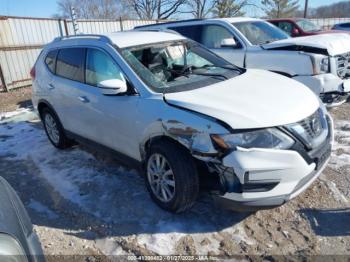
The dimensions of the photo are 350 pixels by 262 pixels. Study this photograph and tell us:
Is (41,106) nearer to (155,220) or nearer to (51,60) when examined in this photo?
(51,60)

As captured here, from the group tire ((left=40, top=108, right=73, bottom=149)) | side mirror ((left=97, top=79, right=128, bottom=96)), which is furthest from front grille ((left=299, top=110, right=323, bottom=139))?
tire ((left=40, top=108, right=73, bottom=149))

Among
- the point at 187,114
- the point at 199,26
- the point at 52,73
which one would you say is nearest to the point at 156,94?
the point at 187,114

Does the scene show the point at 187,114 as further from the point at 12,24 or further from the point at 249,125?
the point at 12,24

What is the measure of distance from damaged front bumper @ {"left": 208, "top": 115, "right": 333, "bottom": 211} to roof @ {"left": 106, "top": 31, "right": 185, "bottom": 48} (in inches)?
77.1

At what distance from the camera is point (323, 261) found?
2732mm

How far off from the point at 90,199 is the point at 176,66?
185 centimetres

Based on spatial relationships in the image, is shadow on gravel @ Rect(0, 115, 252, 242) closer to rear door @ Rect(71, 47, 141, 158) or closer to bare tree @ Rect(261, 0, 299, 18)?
rear door @ Rect(71, 47, 141, 158)

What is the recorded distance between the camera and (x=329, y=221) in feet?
10.5

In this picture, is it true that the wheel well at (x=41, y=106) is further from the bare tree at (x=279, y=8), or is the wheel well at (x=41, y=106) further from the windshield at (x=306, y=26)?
the bare tree at (x=279, y=8)

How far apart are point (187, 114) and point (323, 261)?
1634mm

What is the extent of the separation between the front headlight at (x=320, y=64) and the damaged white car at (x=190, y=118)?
1.97 metres

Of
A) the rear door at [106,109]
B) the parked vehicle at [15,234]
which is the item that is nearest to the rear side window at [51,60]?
the rear door at [106,109]

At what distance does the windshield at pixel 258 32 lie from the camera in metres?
6.83

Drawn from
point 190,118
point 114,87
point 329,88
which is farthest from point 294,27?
point 190,118
